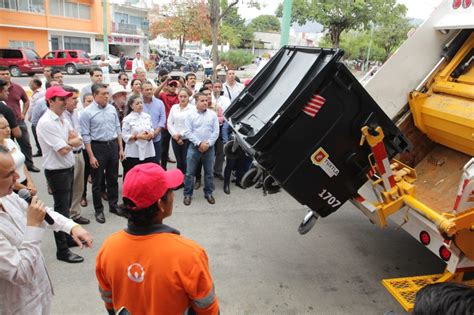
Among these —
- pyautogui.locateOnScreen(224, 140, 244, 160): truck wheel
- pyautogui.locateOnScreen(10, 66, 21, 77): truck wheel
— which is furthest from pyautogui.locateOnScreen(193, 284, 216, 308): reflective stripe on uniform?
pyautogui.locateOnScreen(10, 66, 21, 77): truck wheel

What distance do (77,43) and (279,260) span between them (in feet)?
121

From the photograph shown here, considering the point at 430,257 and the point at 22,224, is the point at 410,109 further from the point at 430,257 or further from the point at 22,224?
the point at 22,224

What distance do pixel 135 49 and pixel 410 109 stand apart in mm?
43777

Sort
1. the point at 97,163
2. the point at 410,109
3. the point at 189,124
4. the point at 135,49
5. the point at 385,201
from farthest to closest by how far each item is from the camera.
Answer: the point at 135,49 → the point at 189,124 → the point at 97,163 → the point at 410,109 → the point at 385,201

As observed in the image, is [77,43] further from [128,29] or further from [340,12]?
[340,12]

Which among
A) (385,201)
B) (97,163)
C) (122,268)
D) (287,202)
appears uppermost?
(122,268)

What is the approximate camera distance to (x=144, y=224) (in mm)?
1634

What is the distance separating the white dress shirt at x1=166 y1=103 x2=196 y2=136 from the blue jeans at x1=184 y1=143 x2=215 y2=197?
14.6 inches

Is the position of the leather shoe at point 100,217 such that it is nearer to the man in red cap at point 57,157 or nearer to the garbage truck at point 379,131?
the man in red cap at point 57,157

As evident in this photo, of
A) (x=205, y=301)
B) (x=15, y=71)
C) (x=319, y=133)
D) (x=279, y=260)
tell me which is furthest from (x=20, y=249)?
(x=15, y=71)

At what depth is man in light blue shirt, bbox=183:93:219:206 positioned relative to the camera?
540 cm

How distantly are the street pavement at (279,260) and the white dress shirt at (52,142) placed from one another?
967 millimetres

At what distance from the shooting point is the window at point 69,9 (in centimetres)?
3222

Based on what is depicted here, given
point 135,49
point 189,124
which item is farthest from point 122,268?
point 135,49
